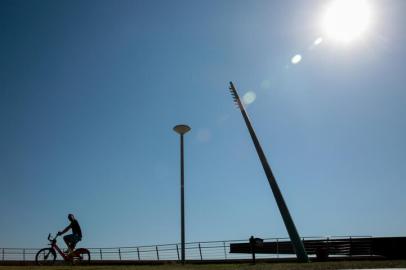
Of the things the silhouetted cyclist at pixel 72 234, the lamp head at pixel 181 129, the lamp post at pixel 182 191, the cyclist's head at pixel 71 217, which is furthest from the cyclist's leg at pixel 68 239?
the lamp head at pixel 181 129

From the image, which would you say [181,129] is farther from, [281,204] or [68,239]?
[68,239]

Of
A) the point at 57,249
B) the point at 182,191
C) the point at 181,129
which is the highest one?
the point at 181,129

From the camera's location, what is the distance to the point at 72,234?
1162 cm

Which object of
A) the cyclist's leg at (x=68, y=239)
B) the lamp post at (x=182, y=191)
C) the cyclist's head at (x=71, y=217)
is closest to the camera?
the cyclist's head at (x=71, y=217)

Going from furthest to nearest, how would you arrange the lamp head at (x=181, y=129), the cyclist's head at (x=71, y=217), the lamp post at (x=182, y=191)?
the lamp head at (x=181, y=129), the lamp post at (x=182, y=191), the cyclist's head at (x=71, y=217)

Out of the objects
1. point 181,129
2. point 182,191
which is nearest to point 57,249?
point 182,191

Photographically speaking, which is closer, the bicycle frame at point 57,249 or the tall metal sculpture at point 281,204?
the bicycle frame at point 57,249

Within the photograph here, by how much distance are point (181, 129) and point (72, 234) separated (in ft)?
28.7

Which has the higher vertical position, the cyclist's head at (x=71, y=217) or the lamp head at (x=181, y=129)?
the lamp head at (x=181, y=129)

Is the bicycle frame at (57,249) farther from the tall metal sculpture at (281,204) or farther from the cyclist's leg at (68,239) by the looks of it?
the tall metal sculpture at (281,204)

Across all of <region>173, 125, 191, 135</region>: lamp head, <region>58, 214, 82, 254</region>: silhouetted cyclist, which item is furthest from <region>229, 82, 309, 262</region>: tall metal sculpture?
<region>58, 214, 82, 254</region>: silhouetted cyclist

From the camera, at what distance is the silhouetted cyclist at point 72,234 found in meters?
11.5

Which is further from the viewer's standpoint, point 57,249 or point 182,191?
point 182,191

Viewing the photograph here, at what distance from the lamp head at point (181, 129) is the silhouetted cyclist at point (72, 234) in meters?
8.43
